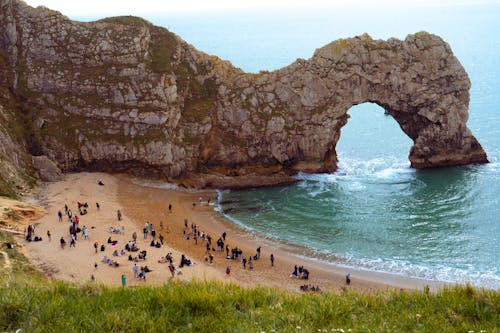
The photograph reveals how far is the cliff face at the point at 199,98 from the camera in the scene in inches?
2363

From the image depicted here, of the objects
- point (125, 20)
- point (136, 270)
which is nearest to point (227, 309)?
point (136, 270)

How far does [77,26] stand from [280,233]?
3712cm

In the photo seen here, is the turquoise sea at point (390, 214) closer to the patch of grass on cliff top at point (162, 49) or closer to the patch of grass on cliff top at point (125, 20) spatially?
the patch of grass on cliff top at point (162, 49)

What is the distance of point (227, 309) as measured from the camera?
42.1 ft

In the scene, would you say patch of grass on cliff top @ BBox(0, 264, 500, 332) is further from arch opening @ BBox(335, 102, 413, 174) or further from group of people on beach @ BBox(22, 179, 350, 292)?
arch opening @ BBox(335, 102, 413, 174)

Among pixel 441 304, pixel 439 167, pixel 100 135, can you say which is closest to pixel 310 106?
pixel 439 167

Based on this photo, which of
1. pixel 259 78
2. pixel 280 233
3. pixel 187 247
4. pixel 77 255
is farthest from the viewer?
pixel 259 78

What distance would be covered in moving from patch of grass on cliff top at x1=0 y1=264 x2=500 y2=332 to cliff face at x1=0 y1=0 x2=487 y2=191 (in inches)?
1828

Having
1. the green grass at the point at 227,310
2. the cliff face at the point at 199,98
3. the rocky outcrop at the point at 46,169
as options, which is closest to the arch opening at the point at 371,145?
the cliff face at the point at 199,98

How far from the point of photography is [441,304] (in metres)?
13.0

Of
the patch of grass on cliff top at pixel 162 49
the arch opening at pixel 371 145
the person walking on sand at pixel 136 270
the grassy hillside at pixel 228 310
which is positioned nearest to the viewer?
the grassy hillside at pixel 228 310

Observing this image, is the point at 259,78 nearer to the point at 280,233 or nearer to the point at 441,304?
the point at 280,233

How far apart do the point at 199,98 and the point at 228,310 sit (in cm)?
5199

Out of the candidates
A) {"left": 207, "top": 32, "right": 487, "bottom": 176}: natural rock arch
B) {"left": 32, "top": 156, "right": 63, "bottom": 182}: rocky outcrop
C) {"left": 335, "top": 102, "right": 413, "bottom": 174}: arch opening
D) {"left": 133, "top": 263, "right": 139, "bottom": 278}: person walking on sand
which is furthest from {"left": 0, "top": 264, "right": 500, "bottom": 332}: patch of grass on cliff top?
{"left": 335, "top": 102, "right": 413, "bottom": 174}: arch opening
